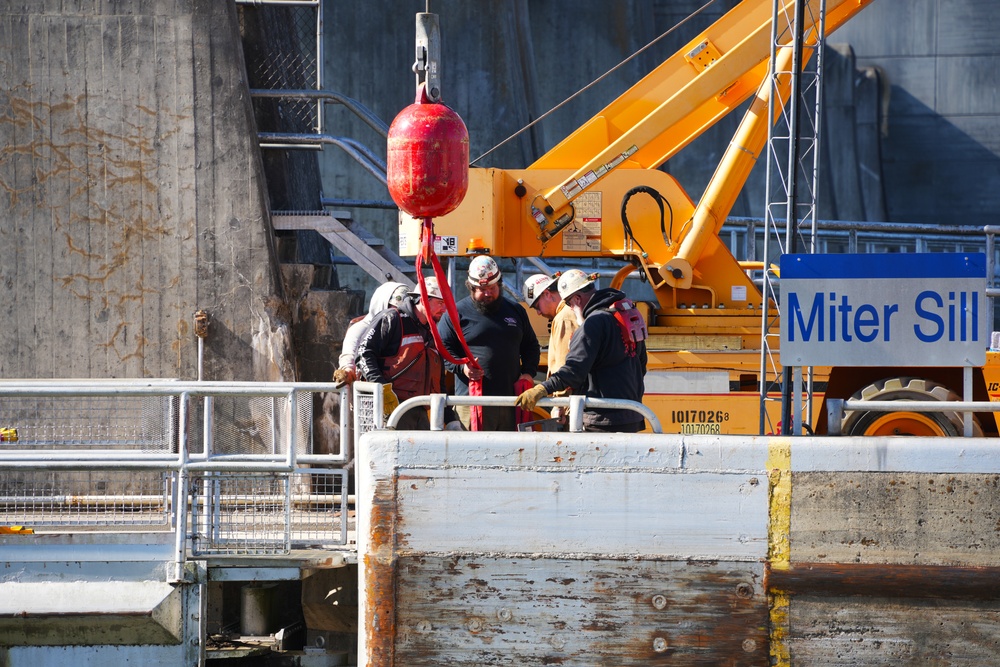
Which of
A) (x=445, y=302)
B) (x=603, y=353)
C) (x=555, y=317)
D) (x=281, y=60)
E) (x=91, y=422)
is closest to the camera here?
(x=603, y=353)

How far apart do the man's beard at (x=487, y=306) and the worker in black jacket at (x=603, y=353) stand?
52 centimetres

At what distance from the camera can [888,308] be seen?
6426 millimetres

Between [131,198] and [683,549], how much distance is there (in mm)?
6117

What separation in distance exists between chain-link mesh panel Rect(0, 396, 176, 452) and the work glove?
1115 mm

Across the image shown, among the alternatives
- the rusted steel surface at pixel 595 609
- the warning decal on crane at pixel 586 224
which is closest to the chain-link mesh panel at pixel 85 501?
the rusted steel surface at pixel 595 609

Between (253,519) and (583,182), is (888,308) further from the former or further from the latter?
(583,182)

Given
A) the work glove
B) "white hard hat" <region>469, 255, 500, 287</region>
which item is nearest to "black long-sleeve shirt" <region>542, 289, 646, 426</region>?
"white hard hat" <region>469, 255, 500, 287</region>

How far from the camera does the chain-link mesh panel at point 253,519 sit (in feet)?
25.1

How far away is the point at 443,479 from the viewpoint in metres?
6.25

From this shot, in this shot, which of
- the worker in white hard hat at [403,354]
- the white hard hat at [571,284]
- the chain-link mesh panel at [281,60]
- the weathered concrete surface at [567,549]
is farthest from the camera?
the chain-link mesh panel at [281,60]

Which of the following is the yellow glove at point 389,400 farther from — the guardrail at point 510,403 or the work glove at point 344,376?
the guardrail at point 510,403

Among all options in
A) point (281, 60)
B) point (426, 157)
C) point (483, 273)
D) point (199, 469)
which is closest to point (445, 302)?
point (483, 273)

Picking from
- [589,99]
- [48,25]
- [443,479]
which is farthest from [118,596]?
[589,99]

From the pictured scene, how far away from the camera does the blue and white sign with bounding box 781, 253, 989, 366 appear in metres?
6.40
